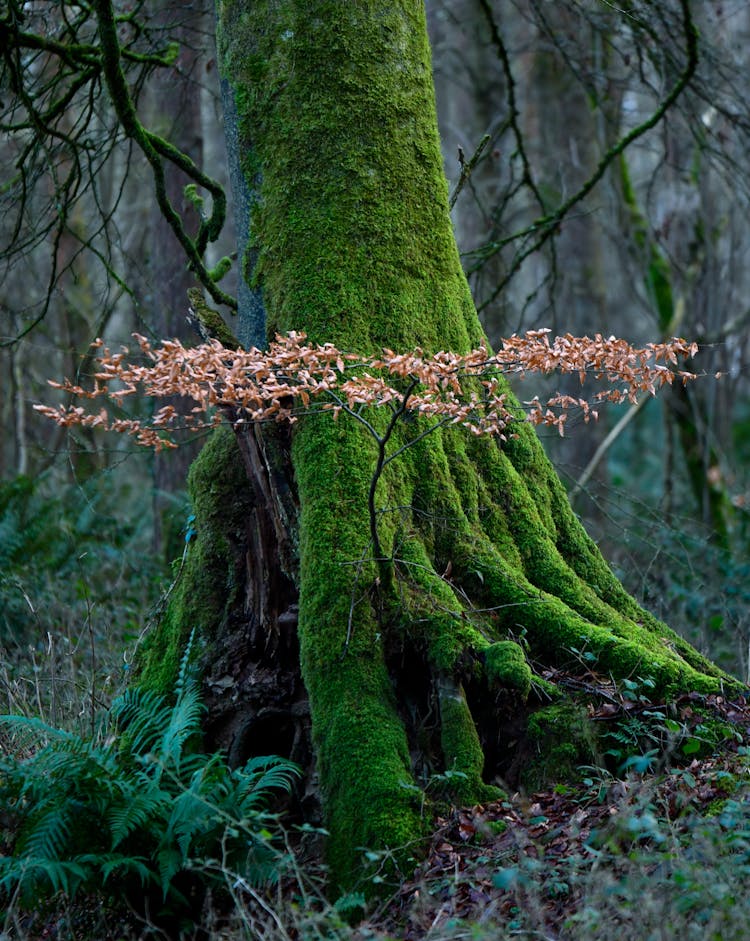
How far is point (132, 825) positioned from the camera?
365 centimetres

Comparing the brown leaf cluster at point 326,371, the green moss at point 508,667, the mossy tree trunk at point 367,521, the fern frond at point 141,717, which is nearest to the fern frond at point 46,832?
the fern frond at point 141,717

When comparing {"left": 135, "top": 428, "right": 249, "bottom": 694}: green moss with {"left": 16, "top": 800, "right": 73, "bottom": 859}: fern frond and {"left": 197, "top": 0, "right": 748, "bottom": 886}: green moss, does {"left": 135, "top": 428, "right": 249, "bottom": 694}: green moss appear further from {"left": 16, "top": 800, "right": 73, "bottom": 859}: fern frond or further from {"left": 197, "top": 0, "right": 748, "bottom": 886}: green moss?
{"left": 16, "top": 800, "right": 73, "bottom": 859}: fern frond

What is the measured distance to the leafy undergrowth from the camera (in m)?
2.97

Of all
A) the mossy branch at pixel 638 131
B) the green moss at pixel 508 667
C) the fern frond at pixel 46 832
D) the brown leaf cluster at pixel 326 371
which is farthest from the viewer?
the mossy branch at pixel 638 131

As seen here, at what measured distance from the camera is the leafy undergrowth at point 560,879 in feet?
A: 9.74

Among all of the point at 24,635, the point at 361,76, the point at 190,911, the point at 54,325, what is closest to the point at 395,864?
the point at 190,911

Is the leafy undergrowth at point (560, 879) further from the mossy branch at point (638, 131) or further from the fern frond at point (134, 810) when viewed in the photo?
the mossy branch at point (638, 131)

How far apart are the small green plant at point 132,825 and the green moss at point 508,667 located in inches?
39.7

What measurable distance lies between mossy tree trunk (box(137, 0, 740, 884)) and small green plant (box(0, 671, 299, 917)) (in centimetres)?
43

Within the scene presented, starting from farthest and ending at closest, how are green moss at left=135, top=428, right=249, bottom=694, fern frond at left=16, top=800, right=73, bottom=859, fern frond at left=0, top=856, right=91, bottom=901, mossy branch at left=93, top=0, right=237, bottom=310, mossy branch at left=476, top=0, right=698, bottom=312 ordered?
mossy branch at left=476, top=0, right=698, bottom=312 < mossy branch at left=93, top=0, right=237, bottom=310 < green moss at left=135, top=428, right=249, bottom=694 < fern frond at left=16, top=800, right=73, bottom=859 < fern frond at left=0, top=856, right=91, bottom=901

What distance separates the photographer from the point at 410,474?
466cm

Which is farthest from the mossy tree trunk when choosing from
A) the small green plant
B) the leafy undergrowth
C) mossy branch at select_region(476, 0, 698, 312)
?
mossy branch at select_region(476, 0, 698, 312)

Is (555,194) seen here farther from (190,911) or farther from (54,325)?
(190,911)

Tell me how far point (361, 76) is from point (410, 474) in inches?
83.6
